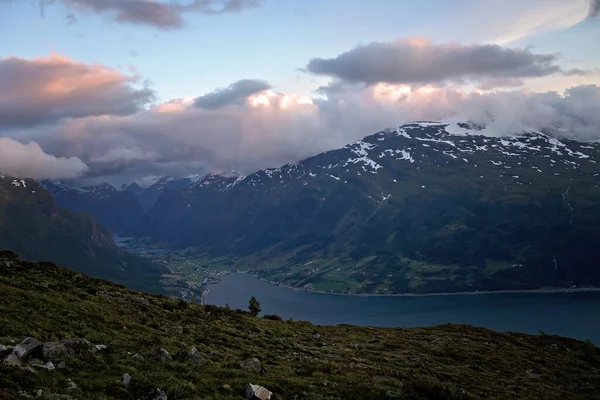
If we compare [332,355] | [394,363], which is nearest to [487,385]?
[394,363]

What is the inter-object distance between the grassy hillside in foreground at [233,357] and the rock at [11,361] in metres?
0.61

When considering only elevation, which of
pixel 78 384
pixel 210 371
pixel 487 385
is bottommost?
pixel 487 385

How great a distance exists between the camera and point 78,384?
65.2 ft

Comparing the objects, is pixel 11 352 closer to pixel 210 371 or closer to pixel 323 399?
pixel 210 371

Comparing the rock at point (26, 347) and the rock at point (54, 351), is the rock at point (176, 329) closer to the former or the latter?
the rock at point (54, 351)

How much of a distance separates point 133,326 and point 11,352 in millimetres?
12888

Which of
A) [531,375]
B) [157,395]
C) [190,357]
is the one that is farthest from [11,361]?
[531,375]

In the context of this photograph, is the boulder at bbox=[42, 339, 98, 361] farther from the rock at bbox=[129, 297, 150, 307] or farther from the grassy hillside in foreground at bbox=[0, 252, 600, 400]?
the rock at bbox=[129, 297, 150, 307]

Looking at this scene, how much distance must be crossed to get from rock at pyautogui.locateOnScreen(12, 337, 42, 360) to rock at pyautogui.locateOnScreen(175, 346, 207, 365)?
8.36 metres

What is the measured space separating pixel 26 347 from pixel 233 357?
14.1m

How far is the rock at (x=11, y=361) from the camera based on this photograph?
1936cm

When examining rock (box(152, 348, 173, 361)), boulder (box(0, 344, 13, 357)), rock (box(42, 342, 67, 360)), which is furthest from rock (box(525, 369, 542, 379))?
boulder (box(0, 344, 13, 357))

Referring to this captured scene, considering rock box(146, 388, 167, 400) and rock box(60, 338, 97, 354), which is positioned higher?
rock box(60, 338, 97, 354)

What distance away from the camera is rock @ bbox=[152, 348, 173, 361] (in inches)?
1041
